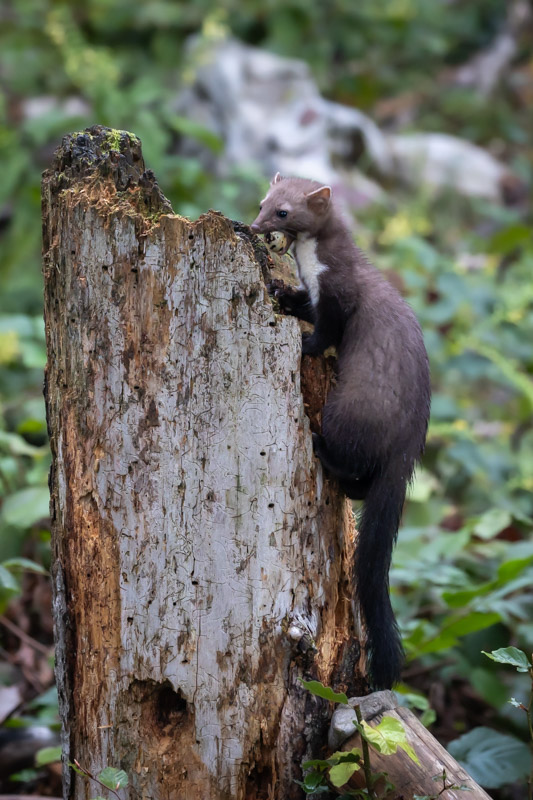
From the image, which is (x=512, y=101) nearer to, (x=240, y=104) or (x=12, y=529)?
(x=240, y=104)

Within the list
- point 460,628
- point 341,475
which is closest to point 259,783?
point 341,475

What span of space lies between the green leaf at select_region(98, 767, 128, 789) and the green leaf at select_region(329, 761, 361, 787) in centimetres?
56

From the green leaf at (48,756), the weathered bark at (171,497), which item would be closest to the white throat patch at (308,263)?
the weathered bark at (171,497)

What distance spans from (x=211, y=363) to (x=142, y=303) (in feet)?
0.83

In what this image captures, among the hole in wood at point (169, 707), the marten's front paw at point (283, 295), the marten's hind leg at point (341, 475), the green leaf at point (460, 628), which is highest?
the marten's front paw at point (283, 295)

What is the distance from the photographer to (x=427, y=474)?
541 cm

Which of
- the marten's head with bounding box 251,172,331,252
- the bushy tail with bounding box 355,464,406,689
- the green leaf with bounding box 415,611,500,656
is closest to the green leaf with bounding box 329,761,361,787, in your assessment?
the bushy tail with bounding box 355,464,406,689

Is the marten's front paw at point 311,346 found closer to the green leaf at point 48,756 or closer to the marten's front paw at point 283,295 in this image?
the marten's front paw at point 283,295

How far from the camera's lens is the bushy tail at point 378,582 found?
8.99 feet

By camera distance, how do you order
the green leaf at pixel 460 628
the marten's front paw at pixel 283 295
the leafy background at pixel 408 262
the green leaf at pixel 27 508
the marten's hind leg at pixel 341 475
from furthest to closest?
1. the leafy background at pixel 408 262
2. the green leaf at pixel 27 508
3. the green leaf at pixel 460 628
4. the marten's front paw at pixel 283 295
5. the marten's hind leg at pixel 341 475

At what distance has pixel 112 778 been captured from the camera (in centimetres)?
238

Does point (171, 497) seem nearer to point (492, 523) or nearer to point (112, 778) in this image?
point (112, 778)

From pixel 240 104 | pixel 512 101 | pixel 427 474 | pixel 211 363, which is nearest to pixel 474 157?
pixel 512 101

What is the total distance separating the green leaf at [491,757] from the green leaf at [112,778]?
1.34 meters
